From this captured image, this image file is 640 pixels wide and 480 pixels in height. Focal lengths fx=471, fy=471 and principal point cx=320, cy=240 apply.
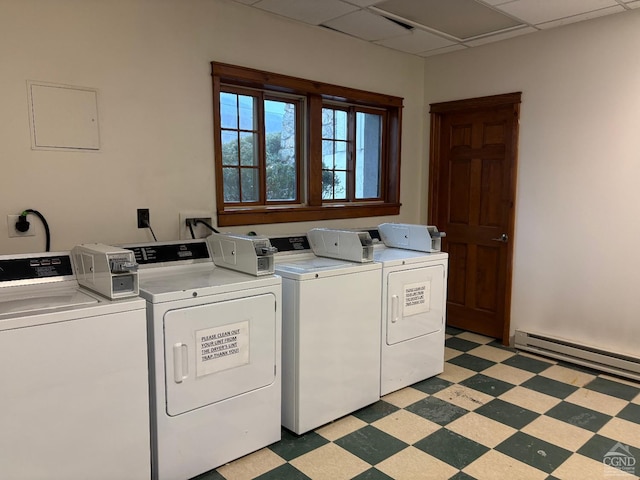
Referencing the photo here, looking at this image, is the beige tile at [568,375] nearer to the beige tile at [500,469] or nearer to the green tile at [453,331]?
the green tile at [453,331]

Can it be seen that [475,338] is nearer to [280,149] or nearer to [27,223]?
[280,149]

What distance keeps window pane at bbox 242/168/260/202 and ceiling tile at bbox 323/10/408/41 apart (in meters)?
1.26

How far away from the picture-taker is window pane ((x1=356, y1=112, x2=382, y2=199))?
4.31 meters

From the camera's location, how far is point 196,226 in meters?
3.10

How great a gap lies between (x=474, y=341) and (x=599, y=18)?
2.75 meters

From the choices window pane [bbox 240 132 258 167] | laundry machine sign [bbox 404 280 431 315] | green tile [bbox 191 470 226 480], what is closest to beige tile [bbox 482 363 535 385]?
laundry machine sign [bbox 404 280 431 315]

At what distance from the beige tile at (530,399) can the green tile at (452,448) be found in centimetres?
65

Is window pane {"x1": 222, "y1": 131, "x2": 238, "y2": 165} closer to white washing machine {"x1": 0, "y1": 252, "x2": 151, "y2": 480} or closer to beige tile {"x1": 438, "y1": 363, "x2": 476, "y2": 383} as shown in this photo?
white washing machine {"x1": 0, "y1": 252, "x2": 151, "y2": 480}

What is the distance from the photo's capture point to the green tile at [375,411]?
2873 millimetres

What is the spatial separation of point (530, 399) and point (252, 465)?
1.89 m

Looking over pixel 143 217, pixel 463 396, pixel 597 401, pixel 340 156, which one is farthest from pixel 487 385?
pixel 143 217

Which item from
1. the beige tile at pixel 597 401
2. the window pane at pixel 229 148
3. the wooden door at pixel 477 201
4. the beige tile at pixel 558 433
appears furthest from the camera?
the wooden door at pixel 477 201

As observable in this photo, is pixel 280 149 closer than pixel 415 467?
No

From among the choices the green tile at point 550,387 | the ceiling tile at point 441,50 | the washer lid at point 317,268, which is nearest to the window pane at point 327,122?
the ceiling tile at point 441,50
